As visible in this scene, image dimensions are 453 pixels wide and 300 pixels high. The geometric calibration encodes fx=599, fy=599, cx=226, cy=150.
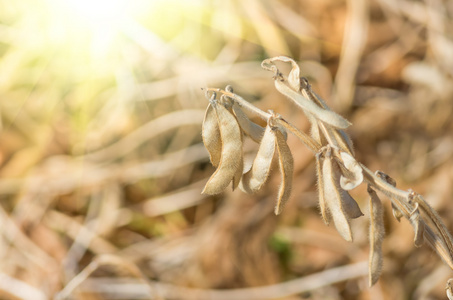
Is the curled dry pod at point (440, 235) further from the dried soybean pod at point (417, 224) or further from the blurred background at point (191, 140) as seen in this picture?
the blurred background at point (191, 140)

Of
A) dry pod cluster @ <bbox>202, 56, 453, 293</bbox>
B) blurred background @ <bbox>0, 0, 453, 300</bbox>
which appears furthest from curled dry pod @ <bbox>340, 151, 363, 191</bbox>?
blurred background @ <bbox>0, 0, 453, 300</bbox>

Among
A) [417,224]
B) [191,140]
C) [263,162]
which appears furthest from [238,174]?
[191,140]

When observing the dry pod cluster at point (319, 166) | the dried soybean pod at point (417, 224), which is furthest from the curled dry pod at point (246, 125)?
the dried soybean pod at point (417, 224)

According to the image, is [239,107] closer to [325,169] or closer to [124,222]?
[325,169]

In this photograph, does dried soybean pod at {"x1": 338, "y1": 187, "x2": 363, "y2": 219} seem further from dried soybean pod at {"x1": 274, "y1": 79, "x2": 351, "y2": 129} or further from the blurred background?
the blurred background

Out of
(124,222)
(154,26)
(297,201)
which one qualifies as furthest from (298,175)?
(154,26)

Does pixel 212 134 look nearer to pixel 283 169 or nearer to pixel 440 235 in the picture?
pixel 283 169
